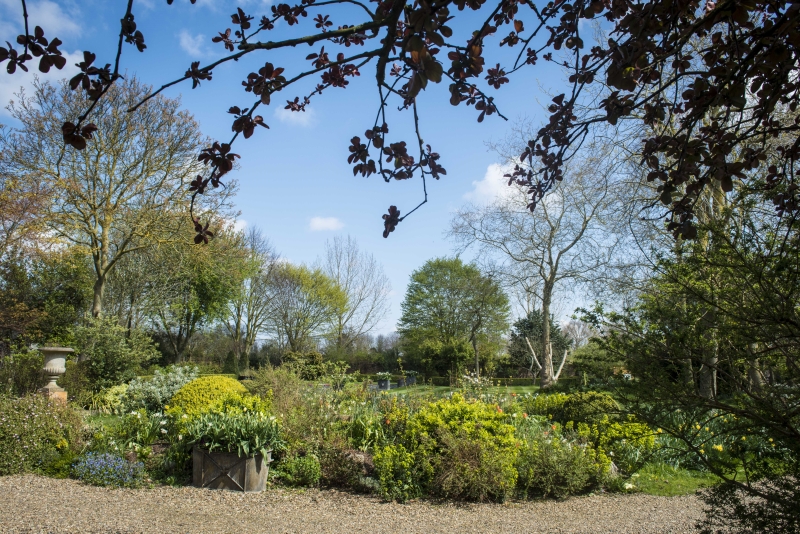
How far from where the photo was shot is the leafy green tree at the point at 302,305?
27453 millimetres

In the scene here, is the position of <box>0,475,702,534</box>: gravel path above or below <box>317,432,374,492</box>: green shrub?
below

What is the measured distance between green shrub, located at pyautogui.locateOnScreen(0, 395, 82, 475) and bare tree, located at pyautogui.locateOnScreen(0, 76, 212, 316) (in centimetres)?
871

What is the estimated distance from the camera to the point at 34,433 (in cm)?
624

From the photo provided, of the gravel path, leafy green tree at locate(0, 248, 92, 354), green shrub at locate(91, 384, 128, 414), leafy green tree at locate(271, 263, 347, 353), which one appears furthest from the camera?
leafy green tree at locate(271, 263, 347, 353)

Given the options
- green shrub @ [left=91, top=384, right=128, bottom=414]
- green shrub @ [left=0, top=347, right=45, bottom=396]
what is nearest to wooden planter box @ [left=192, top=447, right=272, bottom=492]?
green shrub @ [left=91, top=384, right=128, bottom=414]

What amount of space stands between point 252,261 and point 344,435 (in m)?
21.2

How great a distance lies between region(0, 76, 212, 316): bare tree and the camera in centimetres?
1372

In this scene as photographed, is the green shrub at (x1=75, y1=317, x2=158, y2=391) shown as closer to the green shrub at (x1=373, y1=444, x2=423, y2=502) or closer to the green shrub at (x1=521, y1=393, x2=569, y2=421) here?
the green shrub at (x1=521, y1=393, x2=569, y2=421)

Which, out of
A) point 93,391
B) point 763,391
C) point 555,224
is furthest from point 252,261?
point 763,391

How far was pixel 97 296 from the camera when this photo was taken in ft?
49.5

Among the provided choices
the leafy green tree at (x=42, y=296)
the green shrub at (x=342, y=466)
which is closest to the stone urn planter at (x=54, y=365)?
the leafy green tree at (x=42, y=296)

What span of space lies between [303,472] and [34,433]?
3458 millimetres

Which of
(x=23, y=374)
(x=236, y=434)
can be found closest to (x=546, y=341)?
(x=236, y=434)

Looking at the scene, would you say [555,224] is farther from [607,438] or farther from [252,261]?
[252,261]
